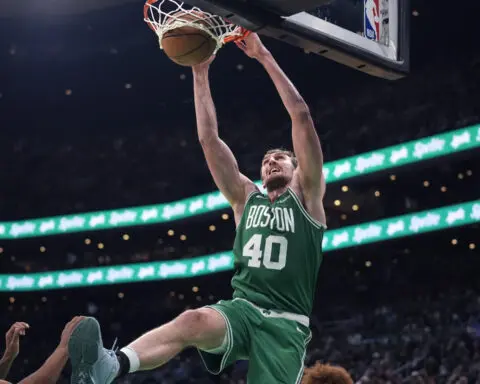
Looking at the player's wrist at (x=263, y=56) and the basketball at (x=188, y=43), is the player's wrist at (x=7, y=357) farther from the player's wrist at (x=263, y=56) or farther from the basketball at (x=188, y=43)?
the player's wrist at (x=263, y=56)

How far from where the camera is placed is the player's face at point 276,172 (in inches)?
187

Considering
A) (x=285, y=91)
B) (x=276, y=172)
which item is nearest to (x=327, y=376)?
(x=276, y=172)

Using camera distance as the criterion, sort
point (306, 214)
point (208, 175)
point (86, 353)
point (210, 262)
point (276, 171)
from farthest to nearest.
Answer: point (208, 175), point (210, 262), point (276, 171), point (306, 214), point (86, 353)

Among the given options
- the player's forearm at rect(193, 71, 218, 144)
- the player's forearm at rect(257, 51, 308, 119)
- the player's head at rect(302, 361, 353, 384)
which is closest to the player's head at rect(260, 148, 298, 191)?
the player's forearm at rect(257, 51, 308, 119)

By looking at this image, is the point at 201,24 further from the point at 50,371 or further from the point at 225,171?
the point at 50,371

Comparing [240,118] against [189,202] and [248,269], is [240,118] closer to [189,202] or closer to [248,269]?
[189,202]

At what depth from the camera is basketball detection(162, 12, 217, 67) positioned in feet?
14.6

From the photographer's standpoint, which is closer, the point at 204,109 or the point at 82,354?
the point at 82,354

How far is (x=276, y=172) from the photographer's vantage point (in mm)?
4754

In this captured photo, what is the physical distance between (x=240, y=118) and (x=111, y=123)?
9.29ft

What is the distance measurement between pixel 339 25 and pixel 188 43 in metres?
0.82

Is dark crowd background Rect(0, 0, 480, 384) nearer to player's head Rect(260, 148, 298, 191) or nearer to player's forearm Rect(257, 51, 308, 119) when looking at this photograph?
player's head Rect(260, 148, 298, 191)

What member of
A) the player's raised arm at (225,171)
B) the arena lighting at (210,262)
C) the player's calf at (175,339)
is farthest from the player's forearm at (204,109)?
the arena lighting at (210,262)

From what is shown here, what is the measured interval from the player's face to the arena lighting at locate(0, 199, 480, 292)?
7906 millimetres
